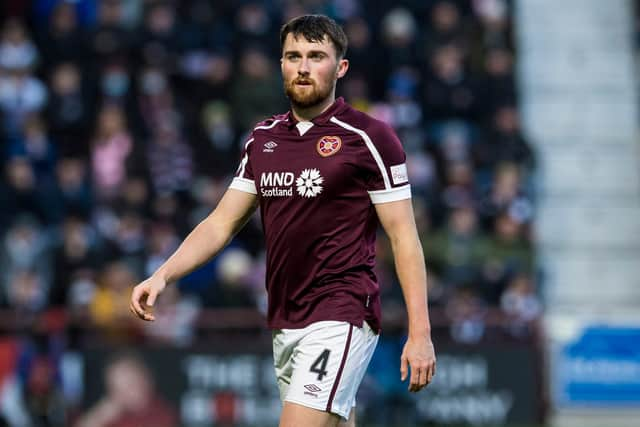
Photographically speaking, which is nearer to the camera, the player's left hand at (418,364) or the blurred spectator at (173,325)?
the player's left hand at (418,364)

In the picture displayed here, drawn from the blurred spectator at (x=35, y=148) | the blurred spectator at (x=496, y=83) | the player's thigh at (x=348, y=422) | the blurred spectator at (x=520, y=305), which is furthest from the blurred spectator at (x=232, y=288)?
the player's thigh at (x=348, y=422)

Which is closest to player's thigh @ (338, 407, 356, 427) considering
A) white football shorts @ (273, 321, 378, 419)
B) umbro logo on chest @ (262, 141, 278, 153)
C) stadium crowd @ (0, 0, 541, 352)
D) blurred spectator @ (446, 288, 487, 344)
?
white football shorts @ (273, 321, 378, 419)

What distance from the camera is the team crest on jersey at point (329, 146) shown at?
19.4 ft

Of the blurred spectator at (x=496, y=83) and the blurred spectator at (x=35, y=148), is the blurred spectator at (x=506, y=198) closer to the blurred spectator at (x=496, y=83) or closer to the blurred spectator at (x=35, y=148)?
the blurred spectator at (x=496, y=83)

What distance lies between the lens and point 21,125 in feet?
53.9

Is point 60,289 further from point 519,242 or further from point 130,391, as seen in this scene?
point 519,242

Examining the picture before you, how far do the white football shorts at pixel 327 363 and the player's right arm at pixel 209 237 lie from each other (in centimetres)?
55

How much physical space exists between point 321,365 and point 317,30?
4.79ft

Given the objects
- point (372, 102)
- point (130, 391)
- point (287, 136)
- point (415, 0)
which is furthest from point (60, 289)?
point (287, 136)

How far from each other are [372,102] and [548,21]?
464cm

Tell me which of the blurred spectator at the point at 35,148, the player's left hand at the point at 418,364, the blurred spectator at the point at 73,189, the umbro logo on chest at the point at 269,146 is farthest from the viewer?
the blurred spectator at the point at 35,148

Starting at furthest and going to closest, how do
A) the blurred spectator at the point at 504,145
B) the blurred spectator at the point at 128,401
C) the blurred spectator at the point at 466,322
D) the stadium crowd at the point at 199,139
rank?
the blurred spectator at the point at 504,145, the stadium crowd at the point at 199,139, the blurred spectator at the point at 466,322, the blurred spectator at the point at 128,401

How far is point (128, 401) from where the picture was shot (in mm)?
13719

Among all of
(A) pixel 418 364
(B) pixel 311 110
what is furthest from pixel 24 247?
(A) pixel 418 364
